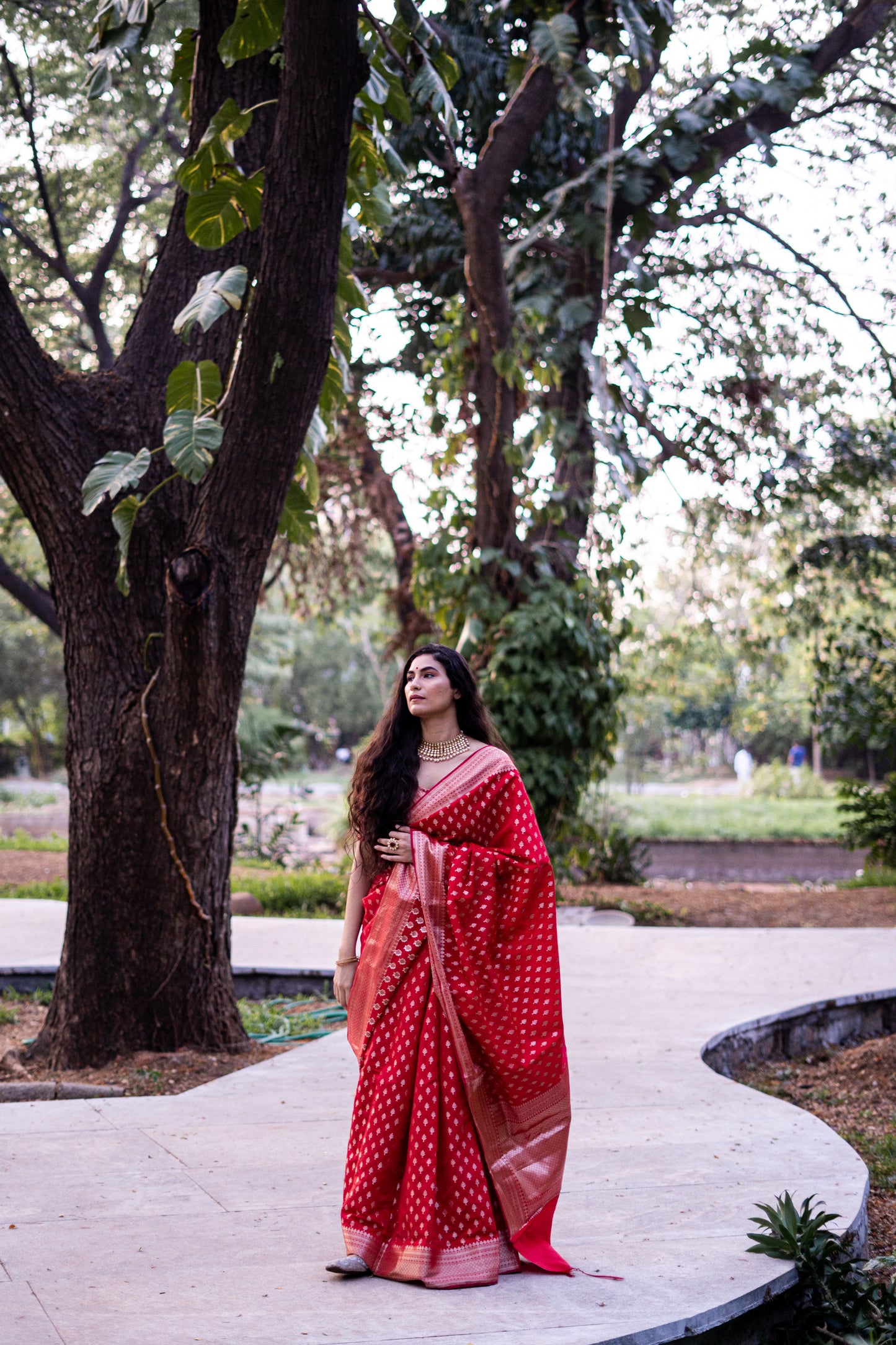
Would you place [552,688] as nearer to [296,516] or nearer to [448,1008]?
[296,516]

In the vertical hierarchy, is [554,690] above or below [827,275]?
below

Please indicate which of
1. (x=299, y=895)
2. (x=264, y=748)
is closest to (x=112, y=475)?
(x=299, y=895)

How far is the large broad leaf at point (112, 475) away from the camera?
4.62m

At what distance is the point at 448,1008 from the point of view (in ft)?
10.3

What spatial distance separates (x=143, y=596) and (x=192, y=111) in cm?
211

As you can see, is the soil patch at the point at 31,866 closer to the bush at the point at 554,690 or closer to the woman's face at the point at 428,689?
the bush at the point at 554,690

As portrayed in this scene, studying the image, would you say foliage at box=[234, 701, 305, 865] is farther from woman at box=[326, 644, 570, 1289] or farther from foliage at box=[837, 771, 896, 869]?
woman at box=[326, 644, 570, 1289]

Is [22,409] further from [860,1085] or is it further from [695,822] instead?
[695,822]

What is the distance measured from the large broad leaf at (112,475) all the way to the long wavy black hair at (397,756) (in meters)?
1.69

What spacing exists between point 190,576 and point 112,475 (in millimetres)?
518

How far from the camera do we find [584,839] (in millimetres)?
10820

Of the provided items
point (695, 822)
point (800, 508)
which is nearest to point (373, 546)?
point (800, 508)

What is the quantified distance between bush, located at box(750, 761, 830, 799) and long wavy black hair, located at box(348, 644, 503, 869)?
24851 mm

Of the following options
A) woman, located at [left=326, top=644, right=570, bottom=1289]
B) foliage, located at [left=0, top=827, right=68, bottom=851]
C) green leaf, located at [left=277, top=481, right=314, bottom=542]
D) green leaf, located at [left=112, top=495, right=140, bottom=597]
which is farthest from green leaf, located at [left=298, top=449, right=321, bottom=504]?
foliage, located at [left=0, top=827, right=68, bottom=851]
